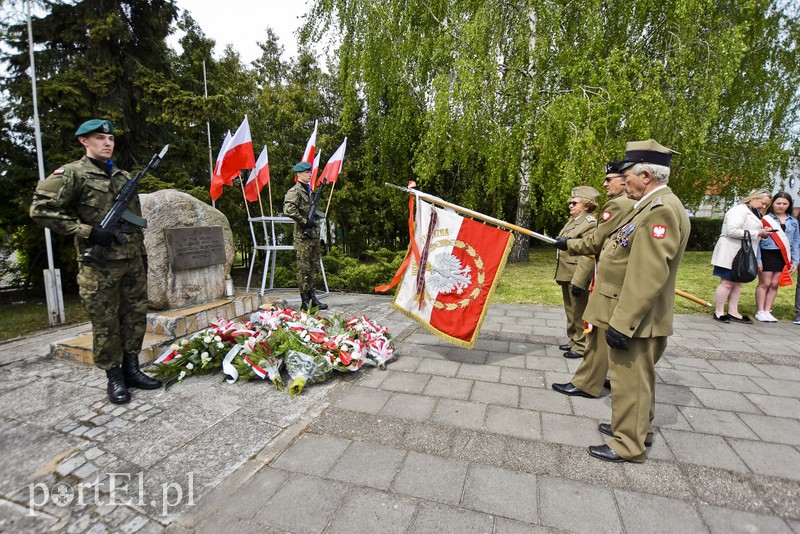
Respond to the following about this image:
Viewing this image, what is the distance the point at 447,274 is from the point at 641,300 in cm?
196

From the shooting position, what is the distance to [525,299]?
7.35m

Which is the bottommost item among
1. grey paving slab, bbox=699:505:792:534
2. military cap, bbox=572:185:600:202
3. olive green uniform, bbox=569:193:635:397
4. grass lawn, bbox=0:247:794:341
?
grass lawn, bbox=0:247:794:341

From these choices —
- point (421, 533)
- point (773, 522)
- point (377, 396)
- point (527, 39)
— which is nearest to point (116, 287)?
point (377, 396)

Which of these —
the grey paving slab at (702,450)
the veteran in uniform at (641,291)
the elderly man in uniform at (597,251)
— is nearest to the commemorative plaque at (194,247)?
the elderly man in uniform at (597,251)

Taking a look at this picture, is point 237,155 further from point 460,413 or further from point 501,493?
point 501,493

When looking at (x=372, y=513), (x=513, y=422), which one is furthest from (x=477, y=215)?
(x=372, y=513)

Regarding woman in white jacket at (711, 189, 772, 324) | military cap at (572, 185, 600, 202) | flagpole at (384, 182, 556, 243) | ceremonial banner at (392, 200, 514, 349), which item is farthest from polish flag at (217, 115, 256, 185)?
woman in white jacket at (711, 189, 772, 324)

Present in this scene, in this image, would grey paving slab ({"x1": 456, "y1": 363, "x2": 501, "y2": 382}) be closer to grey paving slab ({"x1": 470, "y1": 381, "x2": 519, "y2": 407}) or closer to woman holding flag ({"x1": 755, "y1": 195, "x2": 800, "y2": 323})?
grey paving slab ({"x1": 470, "y1": 381, "x2": 519, "y2": 407})

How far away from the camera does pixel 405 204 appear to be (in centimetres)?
1241

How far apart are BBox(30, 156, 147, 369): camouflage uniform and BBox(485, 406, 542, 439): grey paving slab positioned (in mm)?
3151

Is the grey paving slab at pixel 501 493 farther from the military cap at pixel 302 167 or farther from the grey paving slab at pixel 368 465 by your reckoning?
the military cap at pixel 302 167

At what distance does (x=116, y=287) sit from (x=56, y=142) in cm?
570

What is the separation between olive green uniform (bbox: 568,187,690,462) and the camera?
2229 millimetres

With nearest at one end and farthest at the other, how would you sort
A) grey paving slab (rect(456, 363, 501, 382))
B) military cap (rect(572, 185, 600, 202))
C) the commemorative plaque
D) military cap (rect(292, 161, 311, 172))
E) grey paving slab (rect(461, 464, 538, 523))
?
grey paving slab (rect(461, 464, 538, 523))
grey paving slab (rect(456, 363, 501, 382))
military cap (rect(572, 185, 600, 202))
the commemorative plaque
military cap (rect(292, 161, 311, 172))
